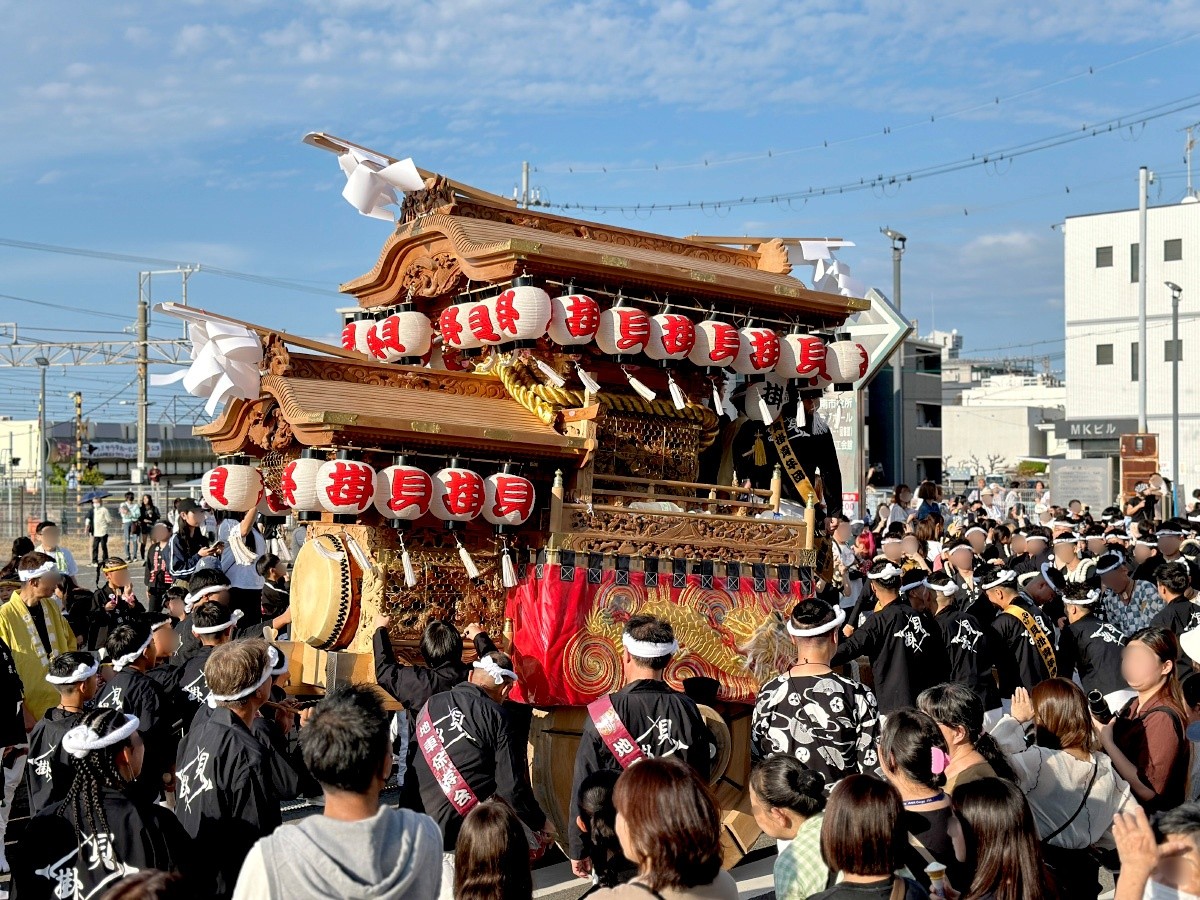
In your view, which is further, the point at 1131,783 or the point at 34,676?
the point at 34,676

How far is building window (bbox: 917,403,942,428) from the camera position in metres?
45.8

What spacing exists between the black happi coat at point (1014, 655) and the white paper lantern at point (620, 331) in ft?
9.88

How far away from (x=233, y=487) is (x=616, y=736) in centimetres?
407

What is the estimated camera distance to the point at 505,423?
8.09 meters

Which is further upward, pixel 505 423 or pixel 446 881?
pixel 505 423

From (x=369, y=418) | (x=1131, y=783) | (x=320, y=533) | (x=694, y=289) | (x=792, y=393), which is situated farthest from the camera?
(x=792, y=393)

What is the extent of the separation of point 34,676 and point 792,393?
19.0 feet

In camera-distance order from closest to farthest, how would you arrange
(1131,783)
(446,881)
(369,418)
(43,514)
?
1. (446,881)
2. (1131,783)
3. (369,418)
4. (43,514)

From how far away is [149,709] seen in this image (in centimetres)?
561

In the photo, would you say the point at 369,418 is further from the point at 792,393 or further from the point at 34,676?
the point at 792,393

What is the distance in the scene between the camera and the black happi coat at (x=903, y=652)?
288 inches

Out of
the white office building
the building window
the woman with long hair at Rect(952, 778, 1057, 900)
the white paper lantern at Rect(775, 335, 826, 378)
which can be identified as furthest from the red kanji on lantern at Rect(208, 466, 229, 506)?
the building window

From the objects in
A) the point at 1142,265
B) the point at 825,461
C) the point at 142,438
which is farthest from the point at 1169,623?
the point at 142,438

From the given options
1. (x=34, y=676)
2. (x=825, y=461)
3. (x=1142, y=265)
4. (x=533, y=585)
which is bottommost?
(x=34, y=676)
